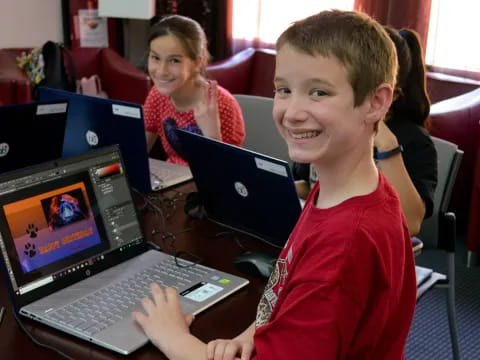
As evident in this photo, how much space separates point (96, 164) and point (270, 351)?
0.63 m

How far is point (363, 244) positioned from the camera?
88 centimetres

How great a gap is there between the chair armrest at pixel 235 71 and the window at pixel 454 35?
4.31 ft

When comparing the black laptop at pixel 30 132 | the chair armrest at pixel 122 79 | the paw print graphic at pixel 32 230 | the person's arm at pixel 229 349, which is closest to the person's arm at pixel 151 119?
the black laptop at pixel 30 132

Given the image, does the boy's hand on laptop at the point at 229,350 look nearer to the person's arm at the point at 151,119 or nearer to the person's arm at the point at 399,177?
the person's arm at the point at 399,177

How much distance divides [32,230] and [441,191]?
1232 millimetres

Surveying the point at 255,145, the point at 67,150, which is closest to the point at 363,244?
the point at 67,150

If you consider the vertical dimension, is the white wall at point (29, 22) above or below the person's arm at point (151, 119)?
above

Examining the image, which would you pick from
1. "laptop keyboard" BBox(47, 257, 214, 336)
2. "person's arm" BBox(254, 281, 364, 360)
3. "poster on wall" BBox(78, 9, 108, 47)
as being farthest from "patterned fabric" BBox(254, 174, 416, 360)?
"poster on wall" BBox(78, 9, 108, 47)

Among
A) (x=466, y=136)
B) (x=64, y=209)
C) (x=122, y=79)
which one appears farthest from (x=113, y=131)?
(x=122, y=79)

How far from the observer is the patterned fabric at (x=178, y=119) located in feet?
7.85

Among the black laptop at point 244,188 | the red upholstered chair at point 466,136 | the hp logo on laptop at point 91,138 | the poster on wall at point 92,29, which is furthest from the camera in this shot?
the poster on wall at point 92,29

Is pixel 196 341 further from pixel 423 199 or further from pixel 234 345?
pixel 423 199

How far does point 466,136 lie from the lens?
3.19 metres

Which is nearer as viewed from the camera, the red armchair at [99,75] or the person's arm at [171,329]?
the person's arm at [171,329]
